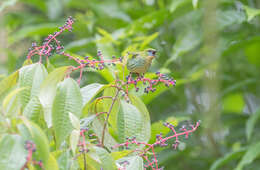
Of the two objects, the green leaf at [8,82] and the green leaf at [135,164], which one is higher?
the green leaf at [8,82]

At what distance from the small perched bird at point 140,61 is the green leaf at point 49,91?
14 centimetres

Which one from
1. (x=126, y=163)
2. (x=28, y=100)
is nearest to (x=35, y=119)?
(x=28, y=100)

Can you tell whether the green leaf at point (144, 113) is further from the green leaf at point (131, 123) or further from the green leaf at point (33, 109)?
the green leaf at point (33, 109)

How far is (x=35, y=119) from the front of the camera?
570 mm

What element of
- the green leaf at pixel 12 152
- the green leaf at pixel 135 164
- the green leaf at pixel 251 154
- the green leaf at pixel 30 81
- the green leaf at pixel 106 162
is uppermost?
the green leaf at pixel 30 81

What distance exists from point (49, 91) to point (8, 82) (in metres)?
0.10

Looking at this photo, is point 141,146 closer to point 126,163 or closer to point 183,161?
point 126,163

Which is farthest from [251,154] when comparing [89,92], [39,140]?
[39,140]

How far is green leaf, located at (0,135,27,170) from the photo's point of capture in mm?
480

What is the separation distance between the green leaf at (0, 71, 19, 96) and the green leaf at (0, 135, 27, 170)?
16 cm

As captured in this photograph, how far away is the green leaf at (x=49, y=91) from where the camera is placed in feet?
1.87

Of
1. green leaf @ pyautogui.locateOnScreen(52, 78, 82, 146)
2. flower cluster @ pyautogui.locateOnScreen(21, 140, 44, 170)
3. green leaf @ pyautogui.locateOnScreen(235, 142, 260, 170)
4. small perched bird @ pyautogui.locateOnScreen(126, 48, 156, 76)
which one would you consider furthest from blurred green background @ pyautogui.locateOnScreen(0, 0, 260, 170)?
flower cluster @ pyautogui.locateOnScreen(21, 140, 44, 170)

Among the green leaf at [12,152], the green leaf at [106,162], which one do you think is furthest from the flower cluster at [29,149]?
the green leaf at [106,162]

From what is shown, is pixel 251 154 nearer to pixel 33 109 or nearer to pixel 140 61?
pixel 140 61
